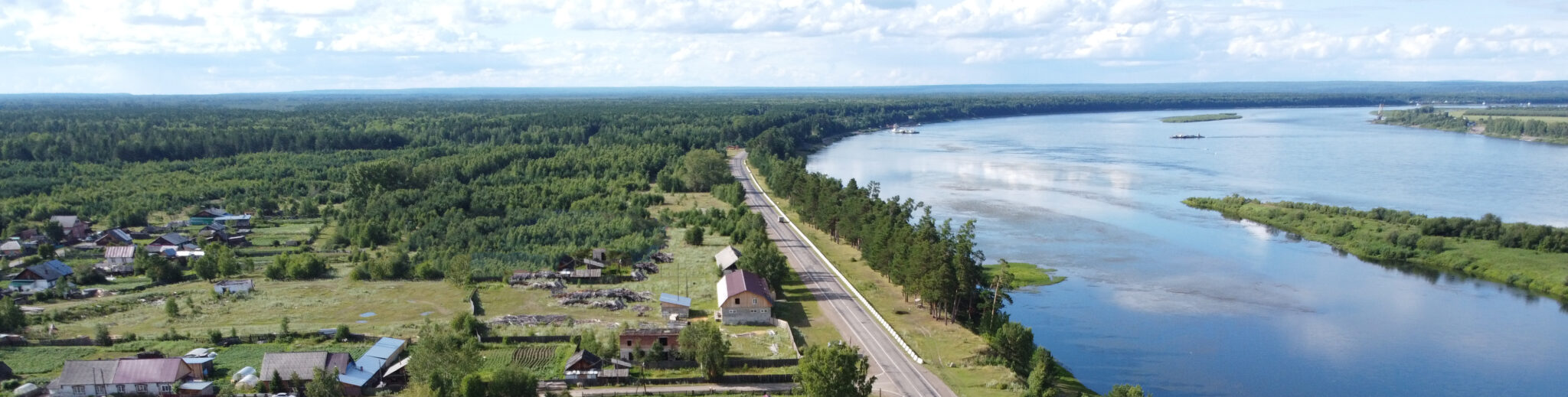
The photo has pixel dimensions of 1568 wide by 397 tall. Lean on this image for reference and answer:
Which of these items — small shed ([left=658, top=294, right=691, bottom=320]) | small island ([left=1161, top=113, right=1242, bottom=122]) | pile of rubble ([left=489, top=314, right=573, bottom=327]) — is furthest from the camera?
small island ([left=1161, top=113, right=1242, bottom=122])

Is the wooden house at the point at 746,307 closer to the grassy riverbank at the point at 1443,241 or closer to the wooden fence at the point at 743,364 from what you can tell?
the wooden fence at the point at 743,364

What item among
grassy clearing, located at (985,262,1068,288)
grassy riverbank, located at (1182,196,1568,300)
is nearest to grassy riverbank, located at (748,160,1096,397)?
grassy clearing, located at (985,262,1068,288)

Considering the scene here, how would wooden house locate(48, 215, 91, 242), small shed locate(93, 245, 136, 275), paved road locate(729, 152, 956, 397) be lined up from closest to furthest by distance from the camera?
paved road locate(729, 152, 956, 397) → small shed locate(93, 245, 136, 275) → wooden house locate(48, 215, 91, 242)

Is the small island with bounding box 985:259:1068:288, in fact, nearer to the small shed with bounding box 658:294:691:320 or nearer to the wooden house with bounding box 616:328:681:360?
the small shed with bounding box 658:294:691:320

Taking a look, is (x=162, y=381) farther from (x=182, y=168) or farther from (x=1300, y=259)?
(x=182, y=168)

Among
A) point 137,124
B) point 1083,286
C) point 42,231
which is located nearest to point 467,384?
point 1083,286

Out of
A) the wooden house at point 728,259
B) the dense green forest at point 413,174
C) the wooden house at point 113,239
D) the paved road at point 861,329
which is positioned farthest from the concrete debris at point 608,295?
the wooden house at point 113,239
